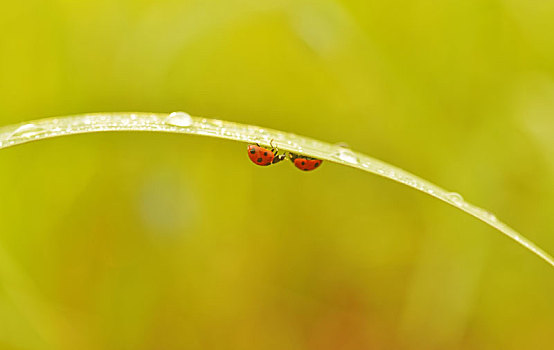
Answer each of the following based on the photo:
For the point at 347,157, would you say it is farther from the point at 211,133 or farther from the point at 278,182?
the point at 278,182

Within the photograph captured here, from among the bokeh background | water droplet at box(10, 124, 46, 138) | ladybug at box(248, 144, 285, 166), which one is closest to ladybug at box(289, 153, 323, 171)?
ladybug at box(248, 144, 285, 166)

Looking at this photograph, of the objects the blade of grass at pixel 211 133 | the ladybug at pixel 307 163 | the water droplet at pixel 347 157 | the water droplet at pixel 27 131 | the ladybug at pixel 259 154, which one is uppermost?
the ladybug at pixel 307 163

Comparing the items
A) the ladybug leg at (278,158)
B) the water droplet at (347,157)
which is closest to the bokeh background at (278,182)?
the ladybug leg at (278,158)

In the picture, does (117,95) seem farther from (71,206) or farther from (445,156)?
(445,156)

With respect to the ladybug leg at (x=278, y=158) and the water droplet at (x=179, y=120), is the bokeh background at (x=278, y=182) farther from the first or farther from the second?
the water droplet at (x=179, y=120)

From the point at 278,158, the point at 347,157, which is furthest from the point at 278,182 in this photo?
the point at 347,157

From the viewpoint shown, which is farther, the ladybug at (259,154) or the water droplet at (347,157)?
the ladybug at (259,154)

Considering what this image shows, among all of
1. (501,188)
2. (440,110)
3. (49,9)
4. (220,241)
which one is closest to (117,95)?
(49,9)

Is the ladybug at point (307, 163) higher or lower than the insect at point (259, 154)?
higher
